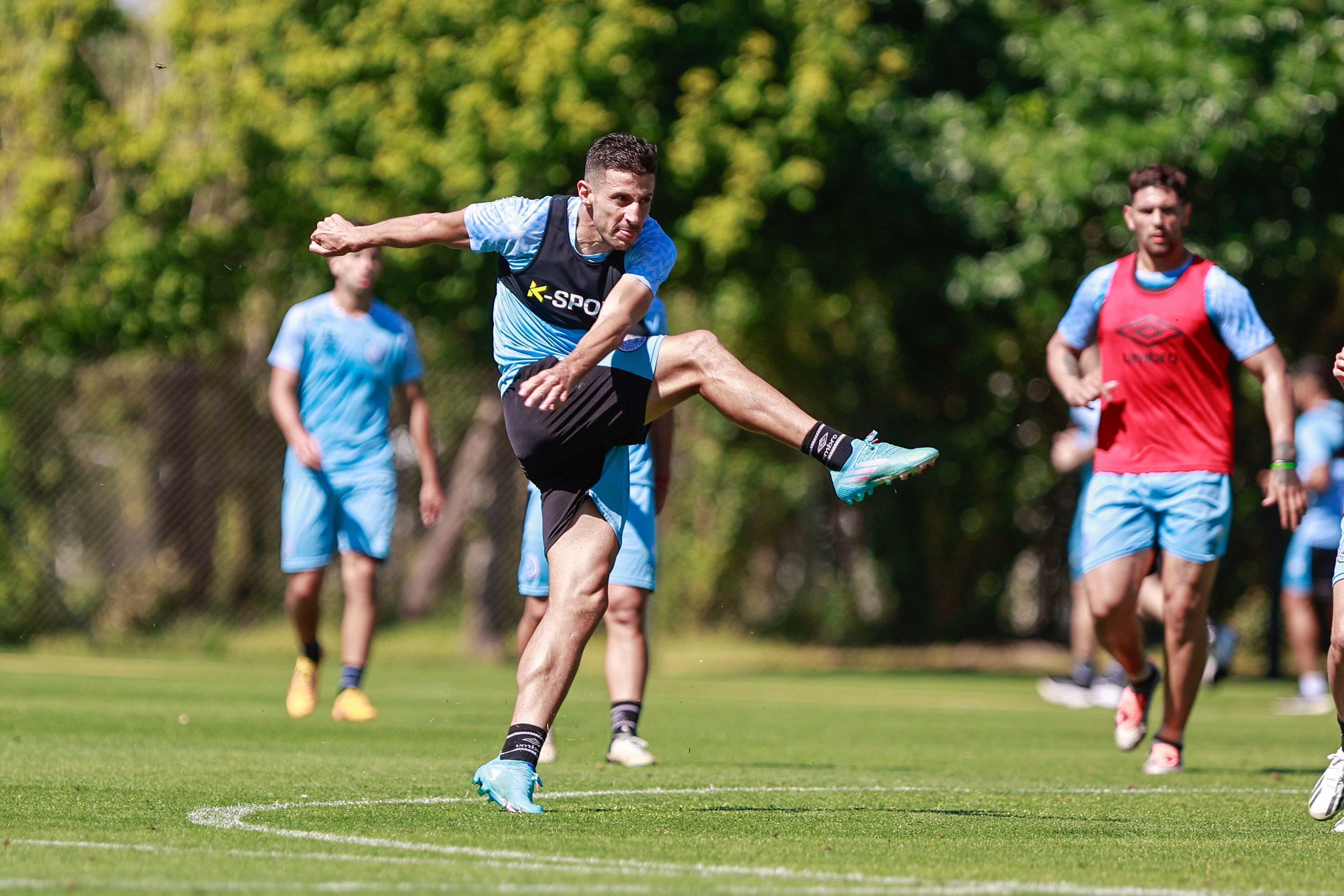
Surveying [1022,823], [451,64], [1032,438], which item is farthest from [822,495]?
[1022,823]

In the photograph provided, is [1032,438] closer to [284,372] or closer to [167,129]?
[167,129]

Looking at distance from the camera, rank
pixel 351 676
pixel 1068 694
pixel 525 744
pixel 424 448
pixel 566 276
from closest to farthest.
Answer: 1. pixel 525 744
2. pixel 566 276
3. pixel 351 676
4. pixel 424 448
5. pixel 1068 694

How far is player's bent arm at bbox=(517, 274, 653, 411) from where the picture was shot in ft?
17.1

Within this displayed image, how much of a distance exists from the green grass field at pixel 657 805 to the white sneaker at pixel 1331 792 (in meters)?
0.09

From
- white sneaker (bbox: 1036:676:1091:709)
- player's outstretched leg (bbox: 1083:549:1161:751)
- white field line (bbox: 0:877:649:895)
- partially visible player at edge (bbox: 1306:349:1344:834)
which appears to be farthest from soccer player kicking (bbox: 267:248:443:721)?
white sneaker (bbox: 1036:676:1091:709)

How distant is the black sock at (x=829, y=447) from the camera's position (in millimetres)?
5387

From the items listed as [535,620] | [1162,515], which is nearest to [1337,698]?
[1162,515]

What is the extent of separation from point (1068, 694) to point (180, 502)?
899 centimetres

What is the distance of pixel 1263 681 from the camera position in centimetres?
1664

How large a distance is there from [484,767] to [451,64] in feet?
37.1

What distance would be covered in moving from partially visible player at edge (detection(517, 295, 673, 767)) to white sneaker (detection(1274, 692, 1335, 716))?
20.2ft

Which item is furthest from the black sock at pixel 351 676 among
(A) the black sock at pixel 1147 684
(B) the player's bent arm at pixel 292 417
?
(A) the black sock at pixel 1147 684

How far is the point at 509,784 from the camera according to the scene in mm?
5211

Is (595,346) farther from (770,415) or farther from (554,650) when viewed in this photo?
(554,650)
